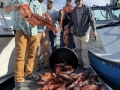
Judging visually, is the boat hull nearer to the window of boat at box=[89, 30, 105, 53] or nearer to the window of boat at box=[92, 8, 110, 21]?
the window of boat at box=[89, 30, 105, 53]

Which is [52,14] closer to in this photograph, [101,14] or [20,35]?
[20,35]

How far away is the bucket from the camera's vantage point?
5078 millimetres

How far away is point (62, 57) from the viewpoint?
522cm

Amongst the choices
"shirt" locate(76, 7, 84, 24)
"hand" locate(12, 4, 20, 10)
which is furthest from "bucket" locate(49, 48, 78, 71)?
"hand" locate(12, 4, 20, 10)

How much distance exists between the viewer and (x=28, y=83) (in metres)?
4.31

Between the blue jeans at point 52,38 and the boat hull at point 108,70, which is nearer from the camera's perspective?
the boat hull at point 108,70

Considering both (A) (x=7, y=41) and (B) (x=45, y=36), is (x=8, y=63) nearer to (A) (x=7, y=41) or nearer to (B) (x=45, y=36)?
(A) (x=7, y=41)

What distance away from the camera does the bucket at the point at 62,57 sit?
5078 millimetres

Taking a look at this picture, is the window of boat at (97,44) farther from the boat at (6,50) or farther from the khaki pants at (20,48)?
the boat at (6,50)

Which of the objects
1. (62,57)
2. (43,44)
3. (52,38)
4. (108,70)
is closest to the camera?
(108,70)

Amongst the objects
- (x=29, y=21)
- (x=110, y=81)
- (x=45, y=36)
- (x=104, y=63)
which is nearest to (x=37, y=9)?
(x=29, y=21)

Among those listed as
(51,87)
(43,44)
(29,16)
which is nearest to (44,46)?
(43,44)

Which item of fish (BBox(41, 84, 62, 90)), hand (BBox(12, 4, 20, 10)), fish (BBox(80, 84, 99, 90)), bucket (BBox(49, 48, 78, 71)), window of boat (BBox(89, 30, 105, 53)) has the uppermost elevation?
hand (BBox(12, 4, 20, 10))

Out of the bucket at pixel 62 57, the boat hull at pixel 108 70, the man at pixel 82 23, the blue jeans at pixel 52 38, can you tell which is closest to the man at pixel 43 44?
the bucket at pixel 62 57
